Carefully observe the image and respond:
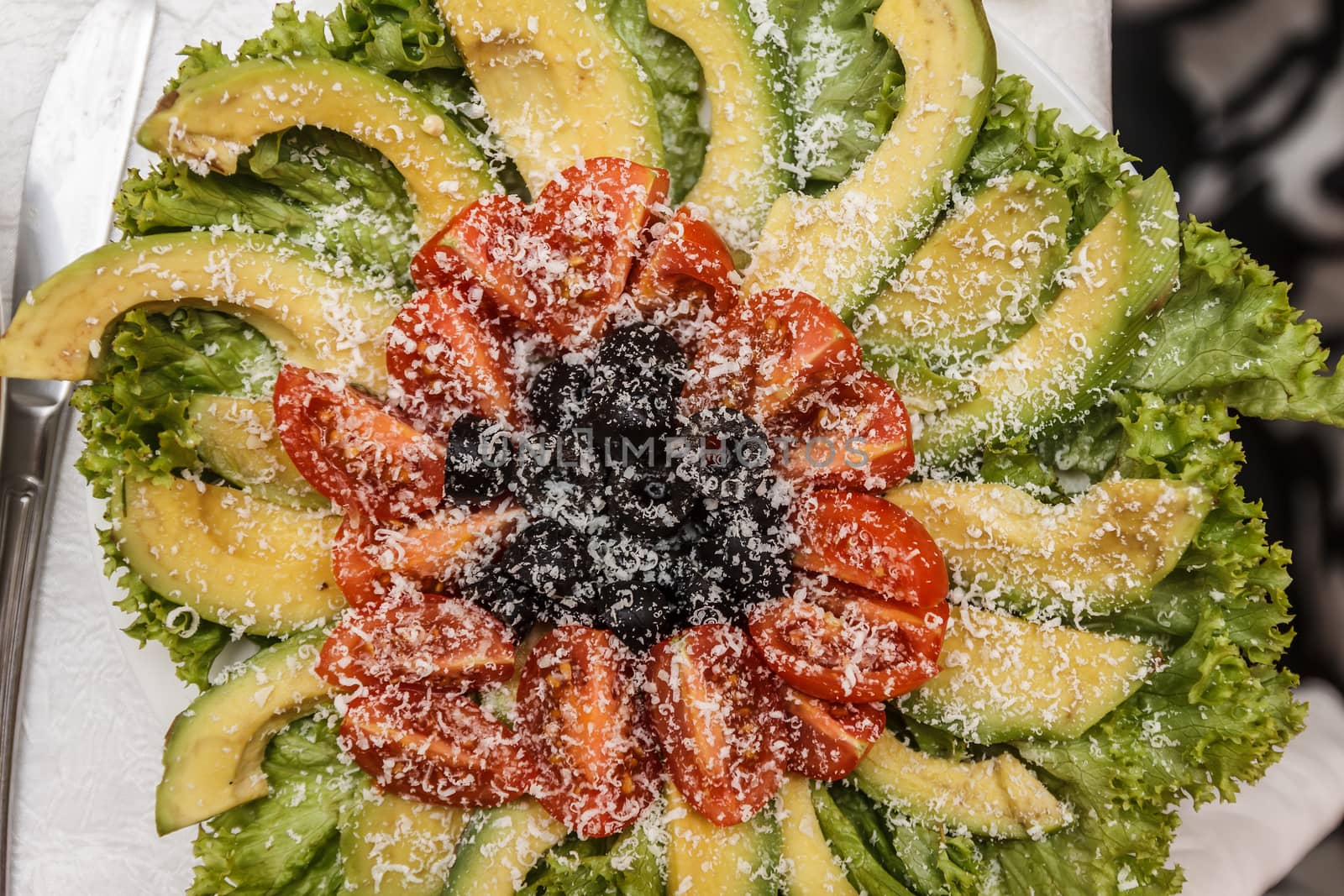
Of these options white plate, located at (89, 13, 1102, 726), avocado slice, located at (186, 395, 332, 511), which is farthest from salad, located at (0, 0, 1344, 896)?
white plate, located at (89, 13, 1102, 726)

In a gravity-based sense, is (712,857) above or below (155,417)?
below

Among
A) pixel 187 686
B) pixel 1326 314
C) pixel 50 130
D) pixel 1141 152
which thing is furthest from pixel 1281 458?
pixel 50 130

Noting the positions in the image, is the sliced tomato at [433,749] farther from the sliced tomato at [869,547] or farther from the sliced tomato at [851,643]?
the sliced tomato at [869,547]

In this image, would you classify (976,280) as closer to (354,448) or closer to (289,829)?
(354,448)

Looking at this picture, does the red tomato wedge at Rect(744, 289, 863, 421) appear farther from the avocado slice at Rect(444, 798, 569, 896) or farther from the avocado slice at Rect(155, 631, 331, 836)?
the avocado slice at Rect(155, 631, 331, 836)

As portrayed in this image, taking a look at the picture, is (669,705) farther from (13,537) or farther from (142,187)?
(13,537)

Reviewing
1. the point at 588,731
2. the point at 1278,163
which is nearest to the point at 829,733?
the point at 588,731
